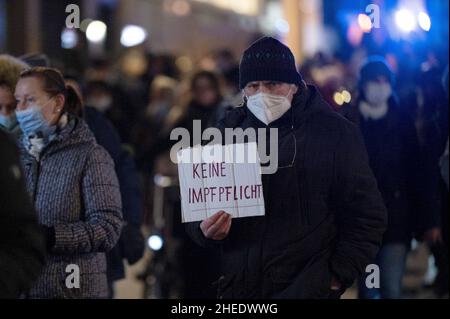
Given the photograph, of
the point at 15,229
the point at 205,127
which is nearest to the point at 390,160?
the point at 205,127

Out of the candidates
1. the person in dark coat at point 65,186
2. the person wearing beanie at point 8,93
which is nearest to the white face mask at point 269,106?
the person in dark coat at point 65,186

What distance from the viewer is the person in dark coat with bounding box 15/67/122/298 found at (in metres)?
6.04

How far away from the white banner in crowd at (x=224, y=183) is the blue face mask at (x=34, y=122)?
80 cm

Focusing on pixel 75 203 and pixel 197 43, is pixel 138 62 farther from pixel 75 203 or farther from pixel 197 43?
pixel 75 203

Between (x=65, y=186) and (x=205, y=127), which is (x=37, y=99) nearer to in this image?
(x=65, y=186)

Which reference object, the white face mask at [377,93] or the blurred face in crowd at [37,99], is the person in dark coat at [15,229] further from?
the white face mask at [377,93]

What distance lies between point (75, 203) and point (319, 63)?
23.5 feet

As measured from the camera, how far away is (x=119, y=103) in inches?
566

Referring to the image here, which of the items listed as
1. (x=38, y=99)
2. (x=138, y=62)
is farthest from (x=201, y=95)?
(x=138, y=62)

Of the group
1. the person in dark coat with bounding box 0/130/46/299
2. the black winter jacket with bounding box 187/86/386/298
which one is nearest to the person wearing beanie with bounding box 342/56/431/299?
the black winter jacket with bounding box 187/86/386/298

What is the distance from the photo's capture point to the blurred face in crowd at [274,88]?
584 cm

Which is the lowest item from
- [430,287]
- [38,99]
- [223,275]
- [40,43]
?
[430,287]

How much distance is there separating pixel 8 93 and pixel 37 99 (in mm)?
463

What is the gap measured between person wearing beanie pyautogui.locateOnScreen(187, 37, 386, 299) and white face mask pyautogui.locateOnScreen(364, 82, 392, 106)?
2.50 meters
